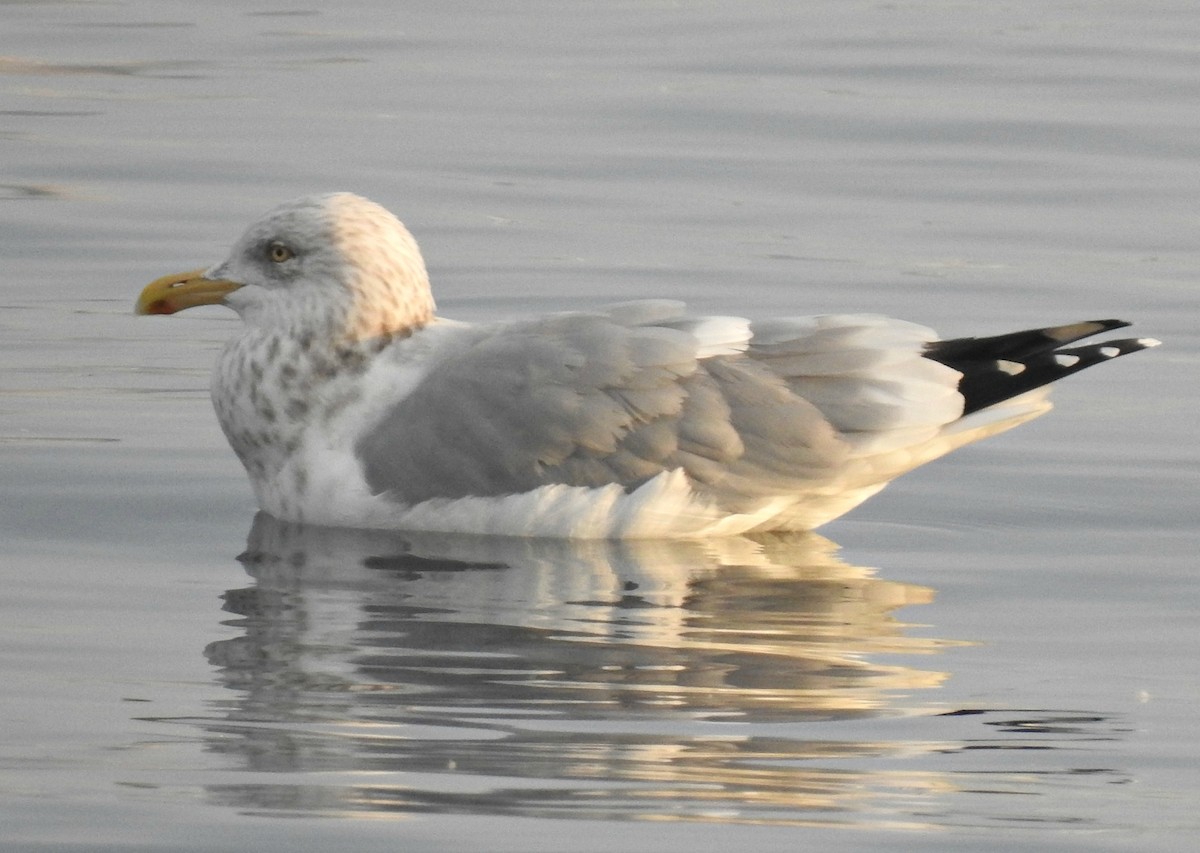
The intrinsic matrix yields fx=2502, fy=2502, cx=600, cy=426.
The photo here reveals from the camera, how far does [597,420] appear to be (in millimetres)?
7777

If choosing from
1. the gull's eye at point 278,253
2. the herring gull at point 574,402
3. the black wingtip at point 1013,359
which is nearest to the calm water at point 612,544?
the herring gull at point 574,402

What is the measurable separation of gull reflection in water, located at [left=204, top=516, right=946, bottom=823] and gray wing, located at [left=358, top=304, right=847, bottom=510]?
24cm

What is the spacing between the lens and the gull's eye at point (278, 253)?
27.8 ft

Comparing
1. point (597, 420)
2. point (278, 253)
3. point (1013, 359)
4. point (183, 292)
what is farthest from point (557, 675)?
point (183, 292)

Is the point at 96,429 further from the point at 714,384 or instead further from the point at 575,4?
the point at 575,4

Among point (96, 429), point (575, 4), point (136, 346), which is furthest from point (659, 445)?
point (575, 4)

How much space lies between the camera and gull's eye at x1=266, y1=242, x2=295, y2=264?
27.8 ft

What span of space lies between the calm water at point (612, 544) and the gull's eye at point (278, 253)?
0.80 meters

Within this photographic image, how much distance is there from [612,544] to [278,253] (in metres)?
1.57

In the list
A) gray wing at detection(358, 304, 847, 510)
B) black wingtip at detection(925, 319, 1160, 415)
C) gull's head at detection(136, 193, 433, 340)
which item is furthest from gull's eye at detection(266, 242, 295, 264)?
black wingtip at detection(925, 319, 1160, 415)

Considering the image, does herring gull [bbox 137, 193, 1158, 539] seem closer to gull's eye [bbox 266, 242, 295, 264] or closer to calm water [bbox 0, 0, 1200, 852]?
gull's eye [bbox 266, 242, 295, 264]

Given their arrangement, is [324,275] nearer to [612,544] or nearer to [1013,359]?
[612,544]

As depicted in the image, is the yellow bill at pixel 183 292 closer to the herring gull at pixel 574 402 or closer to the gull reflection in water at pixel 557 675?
the herring gull at pixel 574 402

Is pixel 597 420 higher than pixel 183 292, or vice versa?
pixel 183 292
